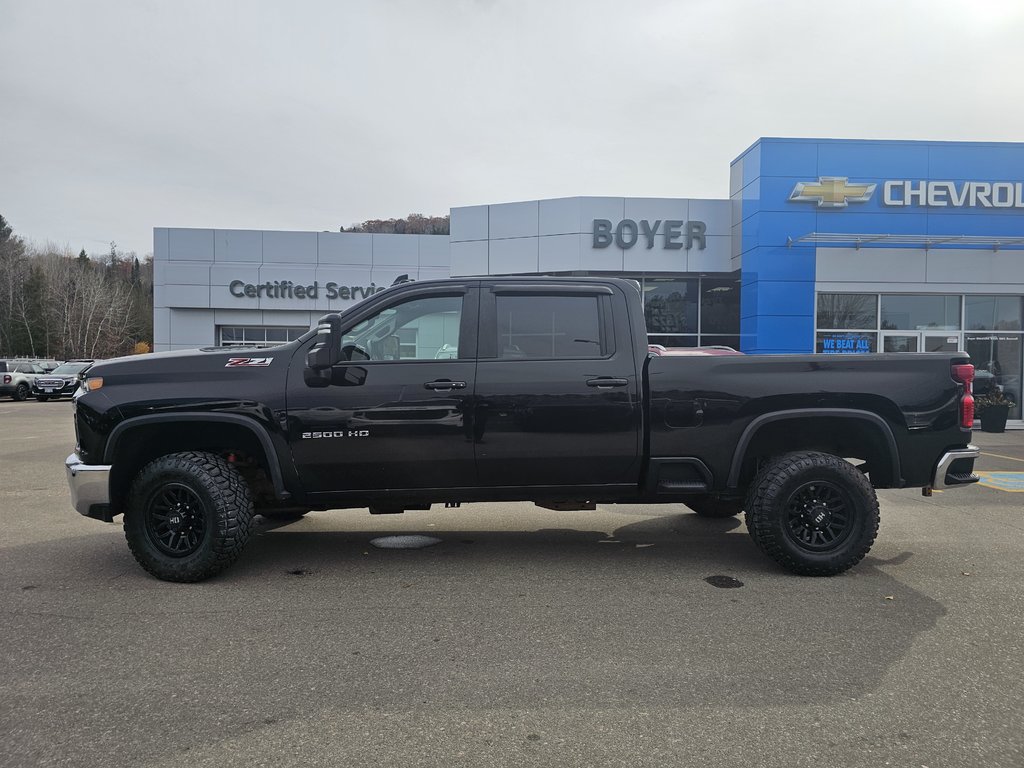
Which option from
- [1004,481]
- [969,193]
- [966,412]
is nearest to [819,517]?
[966,412]

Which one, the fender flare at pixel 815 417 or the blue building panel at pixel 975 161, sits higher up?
the blue building panel at pixel 975 161

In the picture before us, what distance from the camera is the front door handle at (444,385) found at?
4.68 meters

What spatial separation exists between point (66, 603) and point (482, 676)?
9.29ft

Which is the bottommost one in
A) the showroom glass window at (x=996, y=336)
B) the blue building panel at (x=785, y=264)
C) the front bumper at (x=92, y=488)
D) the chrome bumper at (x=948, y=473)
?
the front bumper at (x=92, y=488)

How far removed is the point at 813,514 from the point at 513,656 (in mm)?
2551

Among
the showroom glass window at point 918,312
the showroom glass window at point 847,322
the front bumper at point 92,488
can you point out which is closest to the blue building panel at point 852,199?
the showroom glass window at point 847,322

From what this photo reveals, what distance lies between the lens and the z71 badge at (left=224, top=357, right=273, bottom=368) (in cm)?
470

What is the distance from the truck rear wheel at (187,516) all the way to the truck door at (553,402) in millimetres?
1704

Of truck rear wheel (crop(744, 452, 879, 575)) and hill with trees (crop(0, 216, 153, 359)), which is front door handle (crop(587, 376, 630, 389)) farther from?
hill with trees (crop(0, 216, 153, 359))

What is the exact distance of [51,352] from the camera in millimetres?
61250

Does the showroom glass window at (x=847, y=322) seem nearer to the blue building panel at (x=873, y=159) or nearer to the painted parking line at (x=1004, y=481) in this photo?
the blue building panel at (x=873, y=159)

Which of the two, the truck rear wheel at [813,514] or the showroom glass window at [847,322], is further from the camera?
the showroom glass window at [847,322]

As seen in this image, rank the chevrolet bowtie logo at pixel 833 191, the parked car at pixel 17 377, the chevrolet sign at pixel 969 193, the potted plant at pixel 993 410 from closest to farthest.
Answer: the potted plant at pixel 993 410 < the chevrolet sign at pixel 969 193 < the chevrolet bowtie logo at pixel 833 191 < the parked car at pixel 17 377

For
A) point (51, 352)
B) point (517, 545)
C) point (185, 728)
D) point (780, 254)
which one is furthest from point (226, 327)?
point (51, 352)
